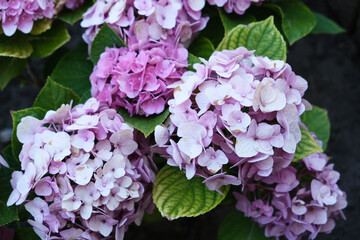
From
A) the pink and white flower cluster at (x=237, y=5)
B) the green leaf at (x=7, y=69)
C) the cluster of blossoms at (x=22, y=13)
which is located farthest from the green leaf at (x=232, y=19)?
the green leaf at (x=7, y=69)

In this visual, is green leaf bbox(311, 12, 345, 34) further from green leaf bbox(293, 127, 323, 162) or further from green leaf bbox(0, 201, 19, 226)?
green leaf bbox(0, 201, 19, 226)

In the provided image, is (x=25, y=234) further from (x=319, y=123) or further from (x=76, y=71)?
(x=319, y=123)

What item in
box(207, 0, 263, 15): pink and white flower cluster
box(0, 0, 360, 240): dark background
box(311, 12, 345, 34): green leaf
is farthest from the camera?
box(0, 0, 360, 240): dark background

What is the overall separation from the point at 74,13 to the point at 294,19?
63 centimetres

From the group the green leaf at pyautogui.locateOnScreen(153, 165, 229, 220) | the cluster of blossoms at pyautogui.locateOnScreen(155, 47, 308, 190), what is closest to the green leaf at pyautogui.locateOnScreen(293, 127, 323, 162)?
the cluster of blossoms at pyautogui.locateOnScreen(155, 47, 308, 190)

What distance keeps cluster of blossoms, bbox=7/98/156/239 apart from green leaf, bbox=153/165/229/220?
0.04 metres

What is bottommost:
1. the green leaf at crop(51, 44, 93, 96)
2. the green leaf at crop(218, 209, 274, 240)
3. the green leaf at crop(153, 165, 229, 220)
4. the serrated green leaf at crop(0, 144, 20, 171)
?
the green leaf at crop(218, 209, 274, 240)

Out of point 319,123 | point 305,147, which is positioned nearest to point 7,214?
point 305,147

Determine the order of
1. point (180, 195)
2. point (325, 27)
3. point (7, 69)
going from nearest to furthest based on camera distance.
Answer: point (180, 195) → point (7, 69) → point (325, 27)

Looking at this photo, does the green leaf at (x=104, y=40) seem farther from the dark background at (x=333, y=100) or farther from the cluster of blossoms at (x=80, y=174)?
the dark background at (x=333, y=100)

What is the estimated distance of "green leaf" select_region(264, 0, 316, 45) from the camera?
54.2 inches

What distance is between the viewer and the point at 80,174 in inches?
39.3

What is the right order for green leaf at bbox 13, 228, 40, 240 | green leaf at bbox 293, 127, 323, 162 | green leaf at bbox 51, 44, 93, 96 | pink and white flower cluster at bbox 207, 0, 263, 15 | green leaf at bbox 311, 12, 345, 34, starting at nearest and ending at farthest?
1. green leaf at bbox 293, 127, 323, 162
2. green leaf at bbox 13, 228, 40, 240
3. pink and white flower cluster at bbox 207, 0, 263, 15
4. green leaf at bbox 51, 44, 93, 96
5. green leaf at bbox 311, 12, 345, 34

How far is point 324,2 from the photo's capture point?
236 centimetres
